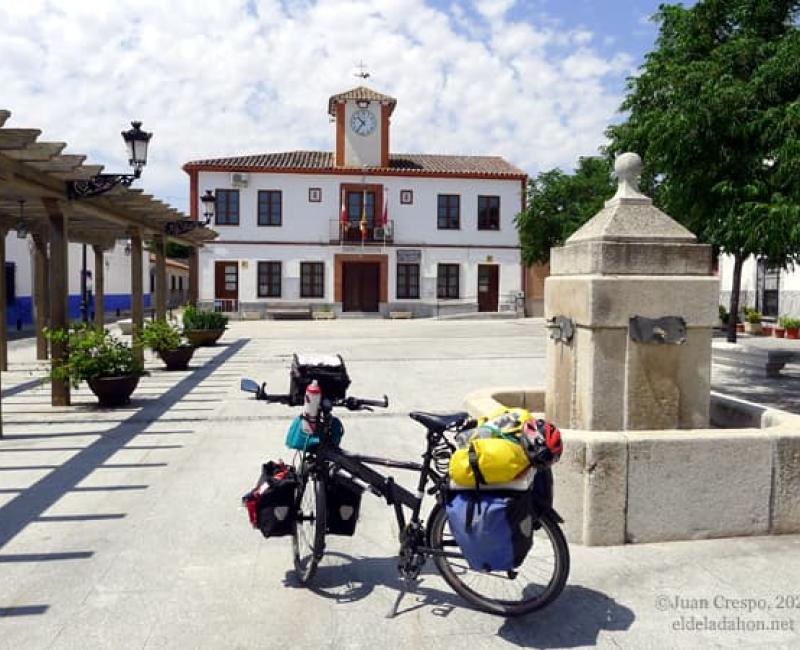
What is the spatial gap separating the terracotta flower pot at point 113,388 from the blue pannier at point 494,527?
690cm

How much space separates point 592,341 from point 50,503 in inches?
153

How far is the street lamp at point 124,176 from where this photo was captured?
29.4 ft

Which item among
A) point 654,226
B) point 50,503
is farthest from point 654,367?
point 50,503

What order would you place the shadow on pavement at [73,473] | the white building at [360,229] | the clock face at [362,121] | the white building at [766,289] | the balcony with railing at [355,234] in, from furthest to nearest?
the clock face at [362,121], the balcony with railing at [355,234], the white building at [360,229], the white building at [766,289], the shadow on pavement at [73,473]

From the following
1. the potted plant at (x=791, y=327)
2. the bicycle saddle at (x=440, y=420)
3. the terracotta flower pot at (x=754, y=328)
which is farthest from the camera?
the terracotta flower pot at (x=754, y=328)

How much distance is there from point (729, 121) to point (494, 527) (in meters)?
6.34

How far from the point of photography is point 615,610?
348 cm

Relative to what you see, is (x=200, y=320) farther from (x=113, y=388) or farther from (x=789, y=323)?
(x=789, y=323)

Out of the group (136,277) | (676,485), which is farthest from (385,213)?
(676,485)

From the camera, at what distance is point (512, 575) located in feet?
11.1

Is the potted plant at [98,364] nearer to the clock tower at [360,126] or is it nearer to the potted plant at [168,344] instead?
the potted plant at [168,344]

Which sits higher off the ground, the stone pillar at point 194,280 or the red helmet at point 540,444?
the stone pillar at point 194,280

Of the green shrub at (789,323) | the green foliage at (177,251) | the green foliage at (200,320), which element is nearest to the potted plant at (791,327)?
the green shrub at (789,323)

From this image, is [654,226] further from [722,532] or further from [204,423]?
[204,423]
